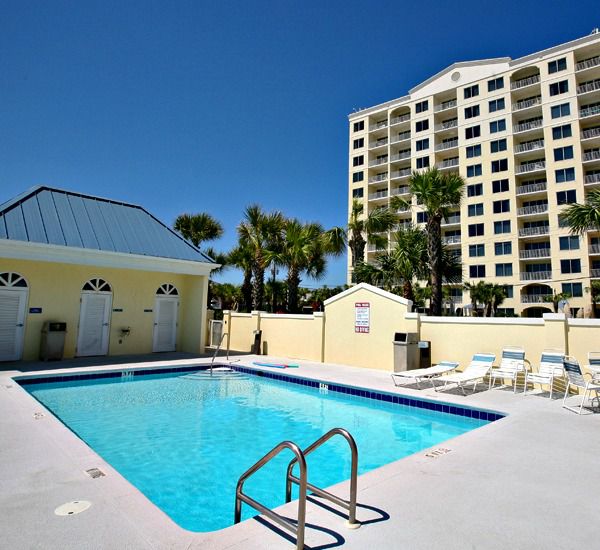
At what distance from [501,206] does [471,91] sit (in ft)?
47.7

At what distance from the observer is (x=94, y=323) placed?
1469 cm

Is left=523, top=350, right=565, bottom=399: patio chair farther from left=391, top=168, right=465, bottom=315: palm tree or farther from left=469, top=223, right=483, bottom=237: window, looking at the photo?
left=469, top=223, right=483, bottom=237: window

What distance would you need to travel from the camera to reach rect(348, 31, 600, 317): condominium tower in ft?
123

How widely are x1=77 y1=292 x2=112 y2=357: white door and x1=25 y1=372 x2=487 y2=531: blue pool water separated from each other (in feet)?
11.9

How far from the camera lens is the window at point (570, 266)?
3672 cm

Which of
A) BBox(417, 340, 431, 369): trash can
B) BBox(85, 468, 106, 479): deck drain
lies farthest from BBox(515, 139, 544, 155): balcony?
BBox(85, 468, 106, 479): deck drain

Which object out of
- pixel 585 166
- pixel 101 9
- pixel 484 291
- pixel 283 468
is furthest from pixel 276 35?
pixel 585 166

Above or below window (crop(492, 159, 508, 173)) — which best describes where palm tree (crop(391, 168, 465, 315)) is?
below

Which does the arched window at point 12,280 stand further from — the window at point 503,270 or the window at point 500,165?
the window at point 500,165

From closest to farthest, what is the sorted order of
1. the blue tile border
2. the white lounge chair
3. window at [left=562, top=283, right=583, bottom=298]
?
the blue tile border
the white lounge chair
window at [left=562, top=283, right=583, bottom=298]

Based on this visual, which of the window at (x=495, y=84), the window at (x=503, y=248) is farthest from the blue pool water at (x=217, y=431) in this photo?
the window at (x=495, y=84)

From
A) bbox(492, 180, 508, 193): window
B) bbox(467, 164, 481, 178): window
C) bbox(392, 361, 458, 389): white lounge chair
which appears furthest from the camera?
bbox(467, 164, 481, 178): window

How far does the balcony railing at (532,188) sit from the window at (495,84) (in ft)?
38.4

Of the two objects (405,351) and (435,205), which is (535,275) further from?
(405,351)
